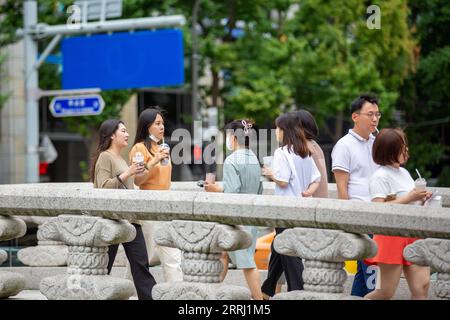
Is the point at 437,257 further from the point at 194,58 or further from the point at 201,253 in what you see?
the point at 194,58

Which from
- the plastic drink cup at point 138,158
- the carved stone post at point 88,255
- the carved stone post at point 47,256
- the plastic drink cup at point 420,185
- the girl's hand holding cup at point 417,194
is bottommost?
the carved stone post at point 47,256

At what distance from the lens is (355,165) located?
7941mm

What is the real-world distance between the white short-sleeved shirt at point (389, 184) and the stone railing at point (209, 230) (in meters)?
1.08

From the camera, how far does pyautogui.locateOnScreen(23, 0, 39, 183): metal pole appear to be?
22.5 metres

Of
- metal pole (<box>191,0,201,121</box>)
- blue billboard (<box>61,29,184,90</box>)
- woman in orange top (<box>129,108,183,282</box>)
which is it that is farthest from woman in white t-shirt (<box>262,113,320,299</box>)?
metal pole (<box>191,0,201,121</box>)

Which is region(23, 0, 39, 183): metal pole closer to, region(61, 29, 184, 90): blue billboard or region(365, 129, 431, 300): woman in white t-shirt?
region(61, 29, 184, 90): blue billboard

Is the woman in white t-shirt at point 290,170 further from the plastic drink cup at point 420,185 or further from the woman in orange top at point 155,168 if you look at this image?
the plastic drink cup at point 420,185

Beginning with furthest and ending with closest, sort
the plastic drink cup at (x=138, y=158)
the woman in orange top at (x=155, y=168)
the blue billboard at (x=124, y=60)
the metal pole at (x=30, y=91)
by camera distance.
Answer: the blue billboard at (x=124, y=60)
the metal pole at (x=30, y=91)
the woman in orange top at (x=155, y=168)
the plastic drink cup at (x=138, y=158)

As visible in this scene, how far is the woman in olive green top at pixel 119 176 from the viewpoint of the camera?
7738mm

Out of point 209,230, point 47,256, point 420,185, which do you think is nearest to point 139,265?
point 209,230

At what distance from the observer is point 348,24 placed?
31266 millimetres

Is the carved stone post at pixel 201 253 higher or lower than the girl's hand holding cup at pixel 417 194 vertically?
lower

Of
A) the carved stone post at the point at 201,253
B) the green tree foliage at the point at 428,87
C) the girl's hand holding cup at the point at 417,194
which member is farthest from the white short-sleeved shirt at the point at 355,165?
the green tree foliage at the point at 428,87
